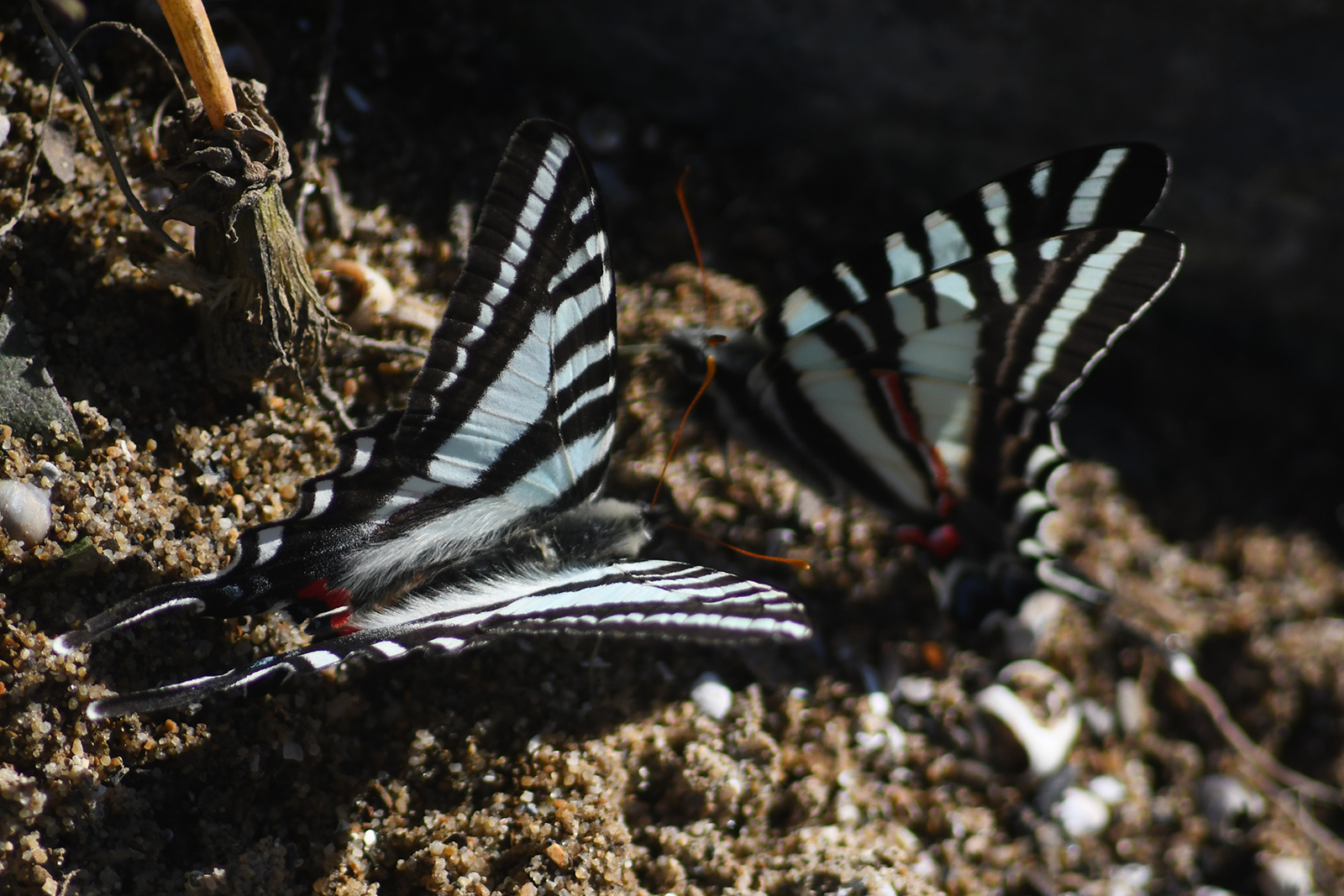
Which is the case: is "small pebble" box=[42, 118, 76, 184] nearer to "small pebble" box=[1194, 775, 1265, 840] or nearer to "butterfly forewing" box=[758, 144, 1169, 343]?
"butterfly forewing" box=[758, 144, 1169, 343]

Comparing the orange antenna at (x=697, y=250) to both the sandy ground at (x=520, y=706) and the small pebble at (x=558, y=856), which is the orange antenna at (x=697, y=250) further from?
the small pebble at (x=558, y=856)

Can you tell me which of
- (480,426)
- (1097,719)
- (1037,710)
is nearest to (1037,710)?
(1037,710)

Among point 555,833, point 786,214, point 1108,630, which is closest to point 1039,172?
point 786,214

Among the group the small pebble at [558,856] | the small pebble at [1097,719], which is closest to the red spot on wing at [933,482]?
the small pebble at [1097,719]

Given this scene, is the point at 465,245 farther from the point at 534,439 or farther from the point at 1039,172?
the point at 1039,172

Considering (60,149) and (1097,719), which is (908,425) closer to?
(1097,719)
